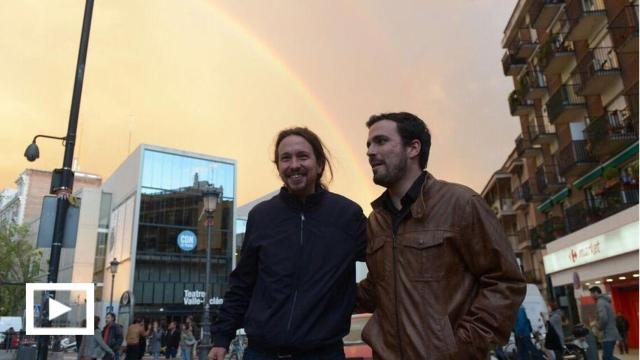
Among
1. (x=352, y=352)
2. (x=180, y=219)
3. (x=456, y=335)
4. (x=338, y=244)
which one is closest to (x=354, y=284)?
(x=338, y=244)

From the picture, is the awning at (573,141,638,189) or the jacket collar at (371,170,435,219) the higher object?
the awning at (573,141,638,189)

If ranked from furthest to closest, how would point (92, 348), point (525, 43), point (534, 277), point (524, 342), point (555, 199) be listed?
point (534, 277) → point (525, 43) → point (555, 199) → point (92, 348) → point (524, 342)

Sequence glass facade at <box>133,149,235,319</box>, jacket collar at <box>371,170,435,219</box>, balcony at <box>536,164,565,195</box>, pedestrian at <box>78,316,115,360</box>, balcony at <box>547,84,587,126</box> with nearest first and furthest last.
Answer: jacket collar at <box>371,170,435,219</box> → pedestrian at <box>78,316,115,360</box> → balcony at <box>547,84,587,126</box> → balcony at <box>536,164,565,195</box> → glass facade at <box>133,149,235,319</box>

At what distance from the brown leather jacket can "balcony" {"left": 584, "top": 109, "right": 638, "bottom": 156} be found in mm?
18988

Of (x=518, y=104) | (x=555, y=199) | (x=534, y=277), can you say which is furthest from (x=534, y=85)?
(x=534, y=277)

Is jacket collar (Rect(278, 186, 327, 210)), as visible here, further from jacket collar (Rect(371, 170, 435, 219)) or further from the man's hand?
the man's hand

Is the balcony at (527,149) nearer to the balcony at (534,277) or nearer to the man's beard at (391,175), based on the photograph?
the balcony at (534,277)

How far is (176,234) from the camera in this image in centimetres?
4441

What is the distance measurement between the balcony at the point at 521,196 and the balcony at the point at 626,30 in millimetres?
13081

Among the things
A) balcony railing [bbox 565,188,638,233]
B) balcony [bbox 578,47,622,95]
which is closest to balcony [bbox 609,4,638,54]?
balcony [bbox 578,47,622,95]

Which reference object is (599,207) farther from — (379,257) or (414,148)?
(379,257)

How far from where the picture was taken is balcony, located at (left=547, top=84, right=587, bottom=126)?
23234 mm

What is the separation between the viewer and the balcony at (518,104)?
30188 mm

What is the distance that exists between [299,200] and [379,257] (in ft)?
1.93
